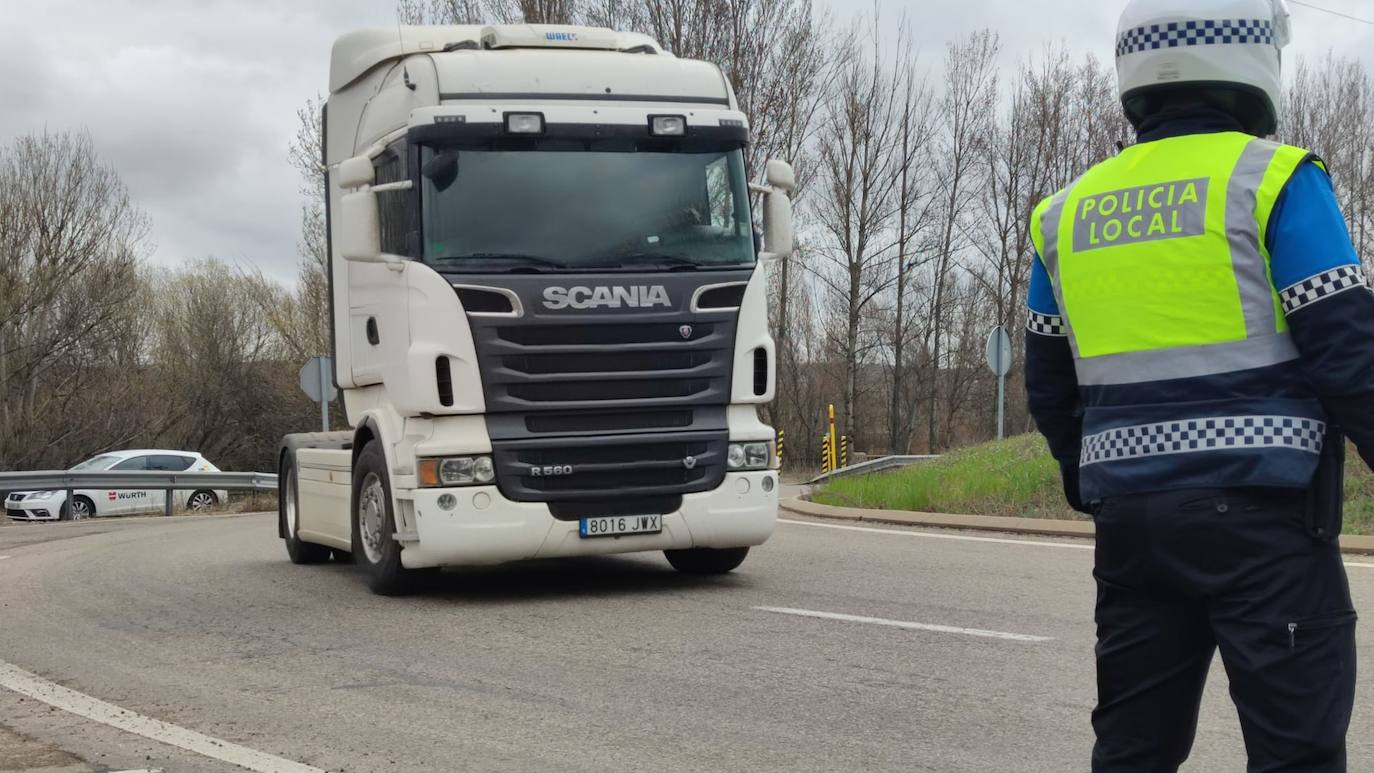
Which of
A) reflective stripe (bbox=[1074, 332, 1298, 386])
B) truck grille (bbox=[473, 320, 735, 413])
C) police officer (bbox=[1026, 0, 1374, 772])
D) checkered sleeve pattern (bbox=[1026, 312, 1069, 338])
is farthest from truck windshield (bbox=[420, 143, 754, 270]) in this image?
reflective stripe (bbox=[1074, 332, 1298, 386])

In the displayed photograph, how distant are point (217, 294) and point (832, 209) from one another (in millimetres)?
23256

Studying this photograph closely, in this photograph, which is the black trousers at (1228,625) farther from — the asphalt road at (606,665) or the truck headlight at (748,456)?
the truck headlight at (748,456)

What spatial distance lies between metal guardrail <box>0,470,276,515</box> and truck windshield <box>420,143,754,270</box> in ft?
49.8

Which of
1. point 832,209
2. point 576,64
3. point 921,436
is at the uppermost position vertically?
point 832,209

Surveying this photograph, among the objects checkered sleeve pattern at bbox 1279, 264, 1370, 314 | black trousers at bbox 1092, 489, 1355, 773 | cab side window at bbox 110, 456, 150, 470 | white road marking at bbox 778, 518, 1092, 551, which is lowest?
white road marking at bbox 778, 518, 1092, 551

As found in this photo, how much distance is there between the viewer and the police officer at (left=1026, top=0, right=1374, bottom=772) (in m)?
2.81

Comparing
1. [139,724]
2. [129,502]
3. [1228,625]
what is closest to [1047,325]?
[1228,625]

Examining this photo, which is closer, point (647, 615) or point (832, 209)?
point (647, 615)

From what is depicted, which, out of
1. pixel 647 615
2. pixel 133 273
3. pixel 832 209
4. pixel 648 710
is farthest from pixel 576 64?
pixel 832 209

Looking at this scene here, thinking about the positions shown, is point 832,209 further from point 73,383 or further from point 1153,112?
point 1153,112

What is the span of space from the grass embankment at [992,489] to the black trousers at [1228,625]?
10.3 m

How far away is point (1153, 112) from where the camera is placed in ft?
10.3

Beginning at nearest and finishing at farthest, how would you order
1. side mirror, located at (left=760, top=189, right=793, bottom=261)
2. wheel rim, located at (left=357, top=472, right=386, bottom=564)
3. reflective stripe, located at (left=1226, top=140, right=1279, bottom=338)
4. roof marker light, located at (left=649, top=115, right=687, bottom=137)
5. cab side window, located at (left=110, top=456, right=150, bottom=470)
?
reflective stripe, located at (left=1226, top=140, right=1279, bottom=338), roof marker light, located at (left=649, top=115, right=687, bottom=137), side mirror, located at (left=760, top=189, right=793, bottom=261), wheel rim, located at (left=357, top=472, right=386, bottom=564), cab side window, located at (left=110, top=456, right=150, bottom=470)

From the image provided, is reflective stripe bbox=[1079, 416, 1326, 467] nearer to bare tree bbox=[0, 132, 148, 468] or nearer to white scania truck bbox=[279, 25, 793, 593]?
white scania truck bbox=[279, 25, 793, 593]
